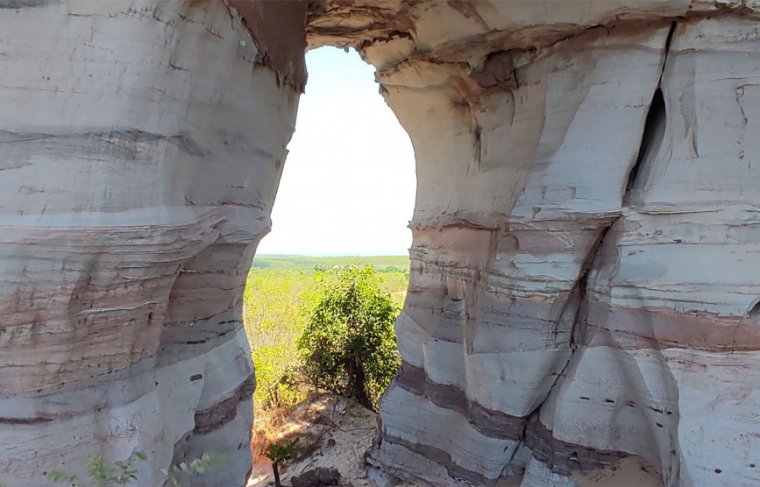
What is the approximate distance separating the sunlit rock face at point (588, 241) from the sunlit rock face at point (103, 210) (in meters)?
2.07

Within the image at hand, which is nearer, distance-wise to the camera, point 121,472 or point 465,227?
point 121,472

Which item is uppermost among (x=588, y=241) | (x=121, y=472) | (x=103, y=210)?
(x=588, y=241)

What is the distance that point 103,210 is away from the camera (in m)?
2.62

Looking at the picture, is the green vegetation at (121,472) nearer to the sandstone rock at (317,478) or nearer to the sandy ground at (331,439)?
the sandstone rock at (317,478)

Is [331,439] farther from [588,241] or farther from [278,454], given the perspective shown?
[588,241]

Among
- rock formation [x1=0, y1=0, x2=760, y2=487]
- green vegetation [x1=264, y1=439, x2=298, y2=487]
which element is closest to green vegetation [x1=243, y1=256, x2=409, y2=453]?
green vegetation [x1=264, y1=439, x2=298, y2=487]

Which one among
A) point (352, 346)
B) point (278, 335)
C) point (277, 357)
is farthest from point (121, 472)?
point (278, 335)

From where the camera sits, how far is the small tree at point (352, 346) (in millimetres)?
7359

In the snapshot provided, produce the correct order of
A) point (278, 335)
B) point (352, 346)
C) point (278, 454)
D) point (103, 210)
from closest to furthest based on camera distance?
point (103, 210), point (278, 454), point (352, 346), point (278, 335)

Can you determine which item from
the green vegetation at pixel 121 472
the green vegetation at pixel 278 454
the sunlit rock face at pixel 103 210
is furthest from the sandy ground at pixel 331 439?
the sunlit rock face at pixel 103 210

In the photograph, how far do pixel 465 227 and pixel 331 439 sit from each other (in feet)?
10.6

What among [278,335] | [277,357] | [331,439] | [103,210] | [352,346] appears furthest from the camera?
[278,335]

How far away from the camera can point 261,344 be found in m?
9.73

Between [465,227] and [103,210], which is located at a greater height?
[465,227]
